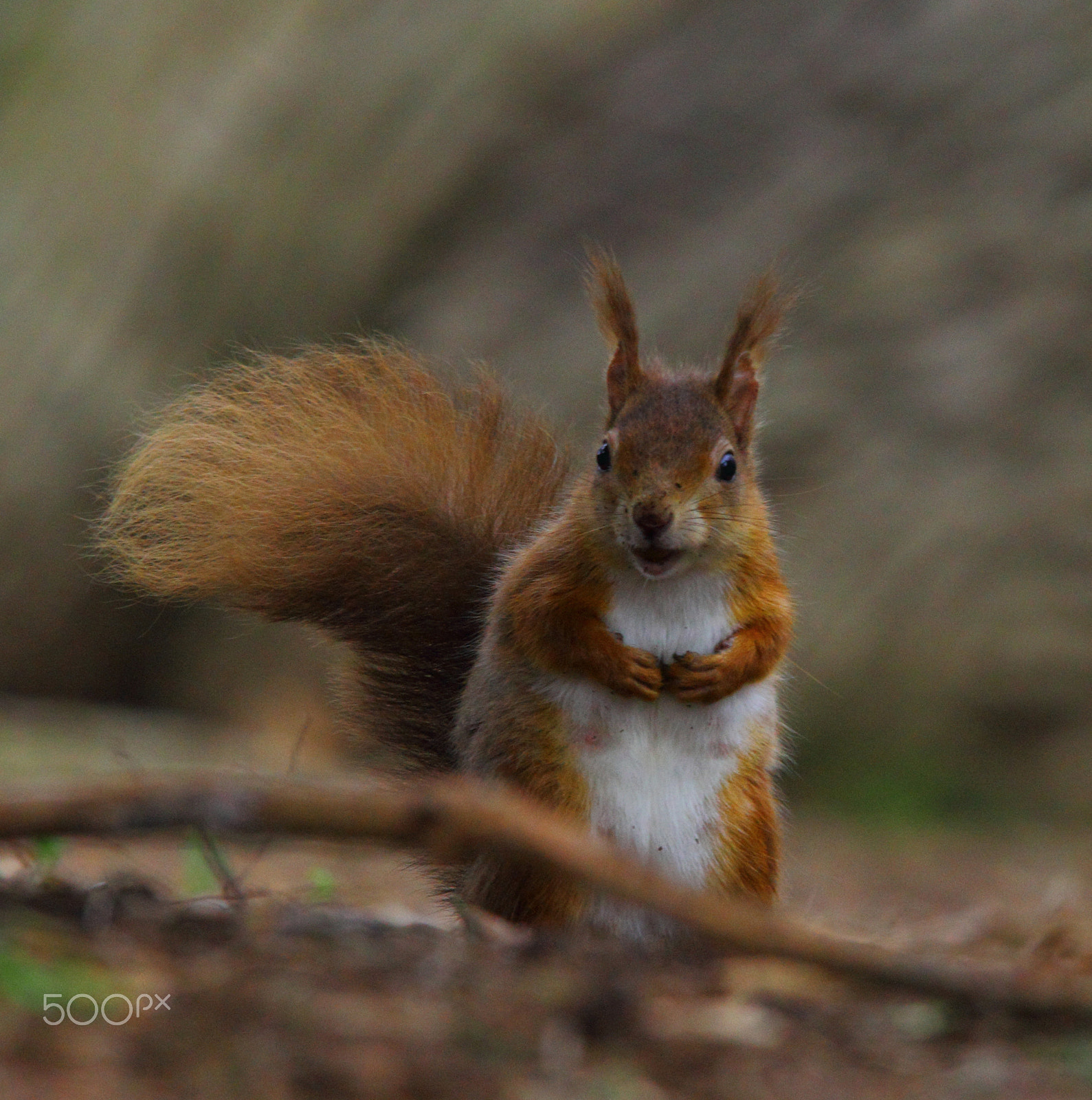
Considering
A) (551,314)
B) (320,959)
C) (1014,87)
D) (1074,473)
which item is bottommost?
(320,959)

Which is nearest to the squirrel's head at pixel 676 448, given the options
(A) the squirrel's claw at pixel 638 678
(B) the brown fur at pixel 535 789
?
(A) the squirrel's claw at pixel 638 678

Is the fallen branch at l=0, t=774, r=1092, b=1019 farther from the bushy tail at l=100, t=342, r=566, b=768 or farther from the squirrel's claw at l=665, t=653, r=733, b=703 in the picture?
the bushy tail at l=100, t=342, r=566, b=768

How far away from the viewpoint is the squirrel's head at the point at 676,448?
214 centimetres

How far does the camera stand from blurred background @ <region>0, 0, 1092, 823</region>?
17.1ft

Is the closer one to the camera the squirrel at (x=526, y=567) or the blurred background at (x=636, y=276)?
the squirrel at (x=526, y=567)

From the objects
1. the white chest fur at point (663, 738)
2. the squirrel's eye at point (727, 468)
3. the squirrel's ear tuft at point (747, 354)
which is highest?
the squirrel's ear tuft at point (747, 354)

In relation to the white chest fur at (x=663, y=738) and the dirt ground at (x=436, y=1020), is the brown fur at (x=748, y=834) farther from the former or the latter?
the dirt ground at (x=436, y=1020)

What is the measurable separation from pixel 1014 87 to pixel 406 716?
12.8ft

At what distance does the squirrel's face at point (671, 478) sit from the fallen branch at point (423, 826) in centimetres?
83

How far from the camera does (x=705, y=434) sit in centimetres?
229

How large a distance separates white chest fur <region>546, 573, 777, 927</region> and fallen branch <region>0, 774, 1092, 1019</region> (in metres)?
0.76

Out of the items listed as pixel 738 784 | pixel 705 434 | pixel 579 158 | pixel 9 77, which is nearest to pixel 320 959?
pixel 738 784

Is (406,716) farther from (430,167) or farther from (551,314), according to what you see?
(430,167)

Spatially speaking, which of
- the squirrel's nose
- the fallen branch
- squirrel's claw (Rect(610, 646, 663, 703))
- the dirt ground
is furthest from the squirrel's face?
the fallen branch
